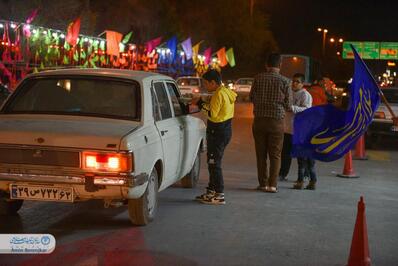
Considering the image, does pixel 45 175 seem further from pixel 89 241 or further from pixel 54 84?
pixel 54 84

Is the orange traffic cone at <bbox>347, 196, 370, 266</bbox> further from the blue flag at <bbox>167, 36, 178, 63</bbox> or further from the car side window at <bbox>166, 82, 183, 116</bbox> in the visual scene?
the blue flag at <bbox>167, 36, 178, 63</bbox>

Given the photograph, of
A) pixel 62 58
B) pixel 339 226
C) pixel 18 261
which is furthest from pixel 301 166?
pixel 62 58

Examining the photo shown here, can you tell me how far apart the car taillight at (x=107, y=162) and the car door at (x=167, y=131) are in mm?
1076

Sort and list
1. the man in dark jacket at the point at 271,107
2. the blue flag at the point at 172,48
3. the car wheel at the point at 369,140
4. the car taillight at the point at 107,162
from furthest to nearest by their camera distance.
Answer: the blue flag at the point at 172,48, the car wheel at the point at 369,140, the man in dark jacket at the point at 271,107, the car taillight at the point at 107,162

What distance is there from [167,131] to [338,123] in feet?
7.96

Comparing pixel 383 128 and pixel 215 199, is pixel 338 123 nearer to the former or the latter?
pixel 215 199

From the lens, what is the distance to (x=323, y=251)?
6.43 meters

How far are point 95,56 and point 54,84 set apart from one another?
2883cm

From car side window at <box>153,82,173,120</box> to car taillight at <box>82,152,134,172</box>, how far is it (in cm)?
148

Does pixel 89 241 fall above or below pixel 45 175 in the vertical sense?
below

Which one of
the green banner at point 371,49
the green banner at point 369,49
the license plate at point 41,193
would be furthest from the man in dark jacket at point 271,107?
the green banner at point 371,49

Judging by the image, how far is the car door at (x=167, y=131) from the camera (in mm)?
7547

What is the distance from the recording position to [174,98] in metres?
8.75

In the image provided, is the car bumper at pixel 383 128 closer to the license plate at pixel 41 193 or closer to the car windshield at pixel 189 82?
the license plate at pixel 41 193
